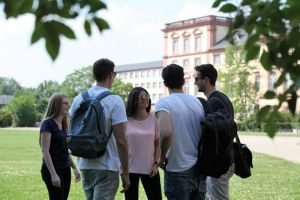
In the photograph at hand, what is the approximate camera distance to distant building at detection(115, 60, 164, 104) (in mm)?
131125

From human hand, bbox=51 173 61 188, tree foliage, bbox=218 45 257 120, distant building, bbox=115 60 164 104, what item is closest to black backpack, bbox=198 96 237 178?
human hand, bbox=51 173 61 188

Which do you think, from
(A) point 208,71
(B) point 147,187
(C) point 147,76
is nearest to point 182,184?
(B) point 147,187

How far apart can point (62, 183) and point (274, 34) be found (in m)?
4.29

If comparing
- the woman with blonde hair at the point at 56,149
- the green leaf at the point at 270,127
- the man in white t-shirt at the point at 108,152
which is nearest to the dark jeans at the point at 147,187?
the man in white t-shirt at the point at 108,152

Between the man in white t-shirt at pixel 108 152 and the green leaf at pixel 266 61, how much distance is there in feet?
9.23

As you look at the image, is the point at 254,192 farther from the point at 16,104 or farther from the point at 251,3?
the point at 16,104

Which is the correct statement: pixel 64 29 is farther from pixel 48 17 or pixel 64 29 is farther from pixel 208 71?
pixel 208 71

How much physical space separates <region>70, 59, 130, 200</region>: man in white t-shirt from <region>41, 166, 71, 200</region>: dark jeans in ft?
2.64

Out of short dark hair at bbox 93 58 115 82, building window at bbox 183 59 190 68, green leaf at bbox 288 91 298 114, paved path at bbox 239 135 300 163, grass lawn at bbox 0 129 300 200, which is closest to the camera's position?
green leaf at bbox 288 91 298 114

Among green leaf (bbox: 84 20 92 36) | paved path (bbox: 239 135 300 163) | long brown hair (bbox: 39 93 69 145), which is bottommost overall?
paved path (bbox: 239 135 300 163)

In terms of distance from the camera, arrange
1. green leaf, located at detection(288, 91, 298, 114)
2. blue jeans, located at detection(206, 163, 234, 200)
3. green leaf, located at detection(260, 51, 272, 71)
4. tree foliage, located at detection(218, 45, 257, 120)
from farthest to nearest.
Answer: tree foliage, located at detection(218, 45, 257, 120), blue jeans, located at detection(206, 163, 234, 200), green leaf, located at detection(288, 91, 298, 114), green leaf, located at detection(260, 51, 272, 71)

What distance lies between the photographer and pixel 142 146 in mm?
5762

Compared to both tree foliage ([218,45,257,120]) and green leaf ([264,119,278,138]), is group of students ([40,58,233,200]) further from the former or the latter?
tree foliage ([218,45,257,120])

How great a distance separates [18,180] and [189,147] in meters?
9.15
